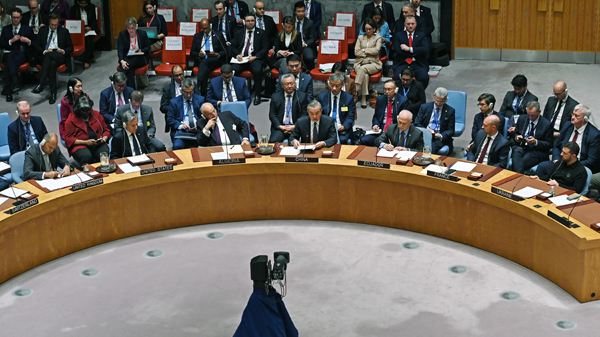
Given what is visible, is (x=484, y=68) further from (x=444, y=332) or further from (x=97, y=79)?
(x=444, y=332)

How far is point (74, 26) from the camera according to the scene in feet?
41.5

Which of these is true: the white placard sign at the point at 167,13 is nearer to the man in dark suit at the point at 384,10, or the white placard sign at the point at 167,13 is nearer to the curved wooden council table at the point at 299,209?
the man in dark suit at the point at 384,10

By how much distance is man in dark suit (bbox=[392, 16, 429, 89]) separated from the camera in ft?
35.6

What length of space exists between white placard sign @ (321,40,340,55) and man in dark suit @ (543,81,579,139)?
11.3 feet

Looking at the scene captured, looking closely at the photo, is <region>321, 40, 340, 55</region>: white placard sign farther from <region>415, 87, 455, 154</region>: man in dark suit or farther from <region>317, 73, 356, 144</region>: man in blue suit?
<region>415, 87, 455, 154</region>: man in dark suit

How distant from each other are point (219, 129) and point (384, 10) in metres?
4.43

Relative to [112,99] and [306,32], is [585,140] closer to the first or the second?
[306,32]

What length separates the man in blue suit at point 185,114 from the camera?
30.6 ft

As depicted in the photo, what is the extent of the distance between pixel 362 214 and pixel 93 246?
2634mm

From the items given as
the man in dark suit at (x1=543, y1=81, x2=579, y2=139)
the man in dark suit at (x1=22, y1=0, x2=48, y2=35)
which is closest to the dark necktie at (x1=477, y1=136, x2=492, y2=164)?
the man in dark suit at (x1=543, y1=81, x2=579, y2=139)

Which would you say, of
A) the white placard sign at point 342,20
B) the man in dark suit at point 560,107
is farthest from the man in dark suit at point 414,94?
the white placard sign at point 342,20

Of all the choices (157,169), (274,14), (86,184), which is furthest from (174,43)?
(86,184)

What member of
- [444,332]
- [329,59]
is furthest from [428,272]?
[329,59]

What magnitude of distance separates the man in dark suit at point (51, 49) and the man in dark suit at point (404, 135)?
5806mm
